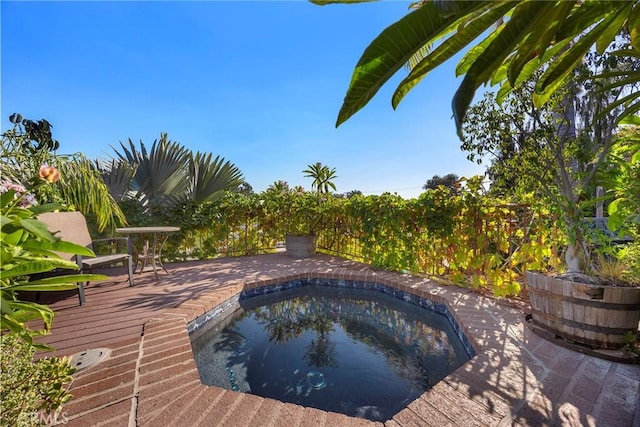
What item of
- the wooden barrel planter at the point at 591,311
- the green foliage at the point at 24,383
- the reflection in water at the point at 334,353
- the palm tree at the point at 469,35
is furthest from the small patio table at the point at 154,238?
the wooden barrel planter at the point at 591,311

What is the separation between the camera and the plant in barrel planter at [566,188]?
7.26ft

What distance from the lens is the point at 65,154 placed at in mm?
3984

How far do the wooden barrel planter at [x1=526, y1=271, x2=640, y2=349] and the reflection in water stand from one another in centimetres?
92

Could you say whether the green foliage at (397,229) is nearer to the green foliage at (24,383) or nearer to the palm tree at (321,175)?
the green foliage at (24,383)

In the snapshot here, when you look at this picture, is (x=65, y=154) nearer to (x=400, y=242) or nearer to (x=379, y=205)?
(x=379, y=205)

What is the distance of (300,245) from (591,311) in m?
5.54

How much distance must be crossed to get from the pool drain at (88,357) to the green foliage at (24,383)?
872 mm

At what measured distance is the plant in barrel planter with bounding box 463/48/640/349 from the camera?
2.21 metres

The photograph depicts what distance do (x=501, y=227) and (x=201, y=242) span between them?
6474 millimetres

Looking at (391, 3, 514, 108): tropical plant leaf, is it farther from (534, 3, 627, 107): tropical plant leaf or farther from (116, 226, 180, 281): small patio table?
(116, 226, 180, 281): small patio table

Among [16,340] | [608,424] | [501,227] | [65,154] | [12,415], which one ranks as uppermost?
[65,154]

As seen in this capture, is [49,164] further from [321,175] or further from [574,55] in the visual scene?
[321,175]

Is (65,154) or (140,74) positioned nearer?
(65,154)

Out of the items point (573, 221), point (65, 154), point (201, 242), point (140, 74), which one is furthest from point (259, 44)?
point (573, 221)
